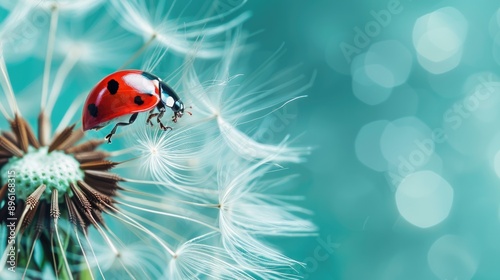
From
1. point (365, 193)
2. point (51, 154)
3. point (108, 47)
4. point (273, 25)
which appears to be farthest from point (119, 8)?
point (365, 193)

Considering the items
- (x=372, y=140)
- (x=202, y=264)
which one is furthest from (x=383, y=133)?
(x=202, y=264)

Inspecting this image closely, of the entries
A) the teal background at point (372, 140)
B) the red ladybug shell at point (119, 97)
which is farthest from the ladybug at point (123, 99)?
the teal background at point (372, 140)

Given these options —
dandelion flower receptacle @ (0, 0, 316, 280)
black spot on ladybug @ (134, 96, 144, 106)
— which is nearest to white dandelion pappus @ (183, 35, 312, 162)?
dandelion flower receptacle @ (0, 0, 316, 280)

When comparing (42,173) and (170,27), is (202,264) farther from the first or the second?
(170,27)

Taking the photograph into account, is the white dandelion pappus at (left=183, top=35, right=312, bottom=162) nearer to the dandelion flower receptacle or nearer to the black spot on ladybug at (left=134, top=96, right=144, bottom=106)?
the dandelion flower receptacle

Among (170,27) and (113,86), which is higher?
(170,27)

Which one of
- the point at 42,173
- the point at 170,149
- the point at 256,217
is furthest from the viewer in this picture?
the point at 256,217
